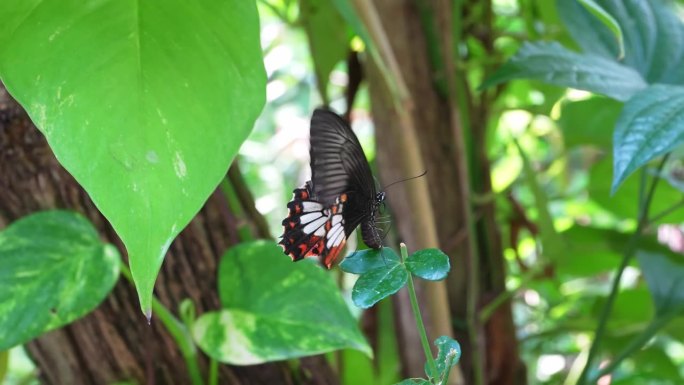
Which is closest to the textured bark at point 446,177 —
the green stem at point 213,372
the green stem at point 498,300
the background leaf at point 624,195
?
the green stem at point 498,300

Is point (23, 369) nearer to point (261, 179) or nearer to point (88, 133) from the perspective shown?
point (261, 179)

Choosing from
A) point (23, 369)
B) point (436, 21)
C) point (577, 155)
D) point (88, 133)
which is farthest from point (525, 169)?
point (23, 369)

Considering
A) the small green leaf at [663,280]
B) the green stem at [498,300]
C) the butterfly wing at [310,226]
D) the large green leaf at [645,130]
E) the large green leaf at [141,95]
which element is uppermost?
the large green leaf at [141,95]

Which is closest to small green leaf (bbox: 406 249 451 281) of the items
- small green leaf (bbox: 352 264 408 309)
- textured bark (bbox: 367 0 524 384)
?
small green leaf (bbox: 352 264 408 309)

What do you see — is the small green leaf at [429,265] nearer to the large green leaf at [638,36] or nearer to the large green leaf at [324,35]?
the large green leaf at [638,36]

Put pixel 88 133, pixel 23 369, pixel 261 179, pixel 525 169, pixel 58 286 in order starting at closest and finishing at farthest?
pixel 88 133, pixel 58 286, pixel 525 169, pixel 23 369, pixel 261 179

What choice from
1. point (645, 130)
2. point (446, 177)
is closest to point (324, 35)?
point (446, 177)
